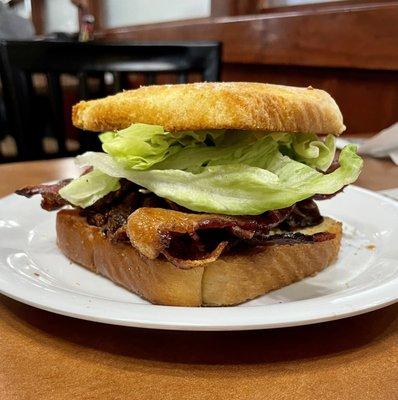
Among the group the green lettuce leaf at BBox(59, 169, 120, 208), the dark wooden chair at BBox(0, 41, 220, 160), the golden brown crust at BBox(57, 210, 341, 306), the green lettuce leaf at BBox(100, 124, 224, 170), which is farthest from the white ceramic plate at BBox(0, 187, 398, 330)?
the dark wooden chair at BBox(0, 41, 220, 160)

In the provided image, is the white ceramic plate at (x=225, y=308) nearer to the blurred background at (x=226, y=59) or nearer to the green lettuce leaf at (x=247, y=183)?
the green lettuce leaf at (x=247, y=183)

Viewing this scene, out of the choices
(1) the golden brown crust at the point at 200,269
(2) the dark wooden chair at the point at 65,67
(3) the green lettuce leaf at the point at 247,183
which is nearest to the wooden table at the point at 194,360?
(1) the golden brown crust at the point at 200,269

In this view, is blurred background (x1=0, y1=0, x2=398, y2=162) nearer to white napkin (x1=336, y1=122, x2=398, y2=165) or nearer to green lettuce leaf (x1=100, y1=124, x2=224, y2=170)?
white napkin (x1=336, y1=122, x2=398, y2=165)

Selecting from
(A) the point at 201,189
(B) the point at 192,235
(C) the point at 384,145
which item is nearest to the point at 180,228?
(B) the point at 192,235

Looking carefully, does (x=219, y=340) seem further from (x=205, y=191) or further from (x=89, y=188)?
(x=89, y=188)

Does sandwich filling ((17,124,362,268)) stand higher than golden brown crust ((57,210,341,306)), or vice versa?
sandwich filling ((17,124,362,268))
